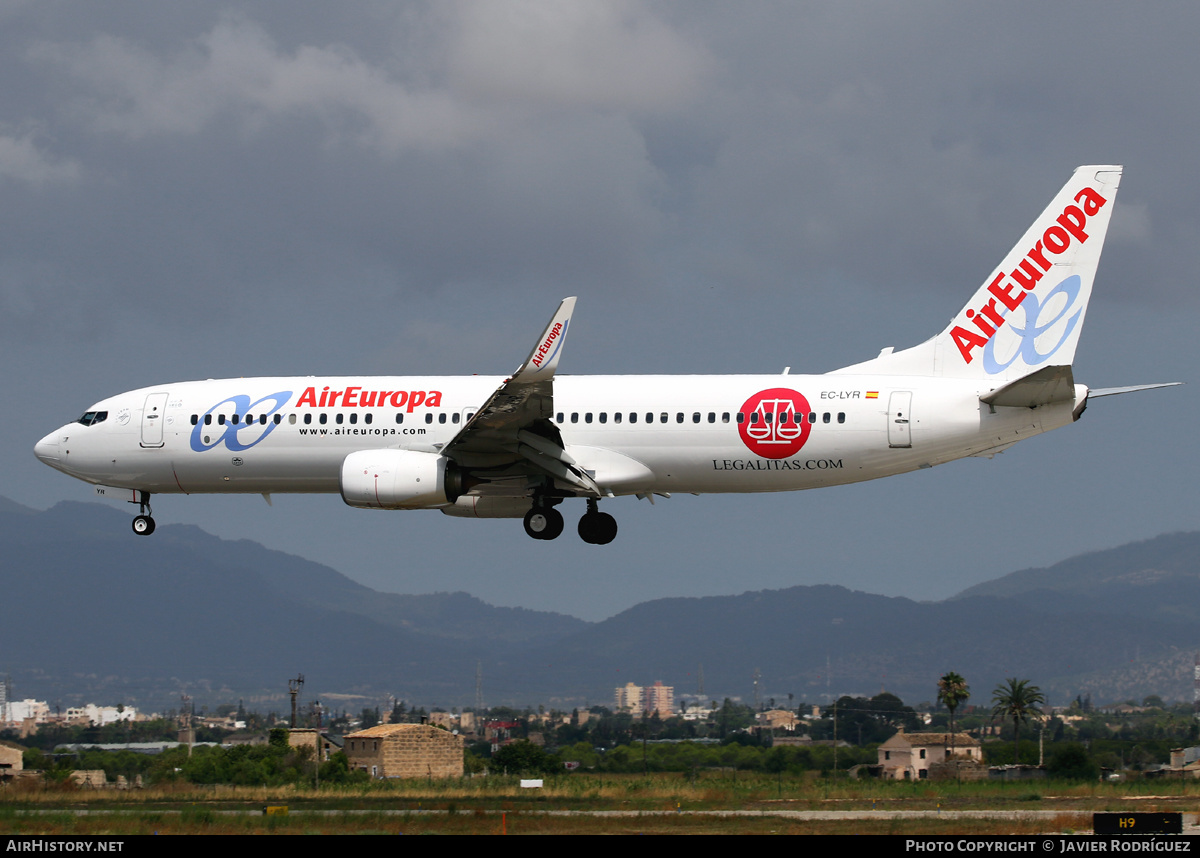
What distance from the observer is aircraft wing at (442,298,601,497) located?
34062 mm

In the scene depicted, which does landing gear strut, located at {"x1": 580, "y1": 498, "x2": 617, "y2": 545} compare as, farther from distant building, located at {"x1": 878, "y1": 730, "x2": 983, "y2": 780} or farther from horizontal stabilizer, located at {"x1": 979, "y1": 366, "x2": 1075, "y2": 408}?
distant building, located at {"x1": 878, "y1": 730, "x2": 983, "y2": 780}

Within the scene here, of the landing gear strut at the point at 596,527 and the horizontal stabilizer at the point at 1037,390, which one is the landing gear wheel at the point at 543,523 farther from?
the horizontal stabilizer at the point at 1037,390

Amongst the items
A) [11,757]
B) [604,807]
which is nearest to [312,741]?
[11,757]

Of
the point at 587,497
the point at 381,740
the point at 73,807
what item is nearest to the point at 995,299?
the point at 587,497

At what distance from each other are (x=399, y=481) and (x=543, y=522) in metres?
4.28

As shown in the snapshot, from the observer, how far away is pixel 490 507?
40.0 metres

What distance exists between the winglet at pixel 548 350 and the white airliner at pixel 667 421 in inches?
1.8

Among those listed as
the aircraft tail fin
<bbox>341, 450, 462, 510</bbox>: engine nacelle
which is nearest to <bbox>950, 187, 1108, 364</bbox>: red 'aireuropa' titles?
the aircraft tail fin

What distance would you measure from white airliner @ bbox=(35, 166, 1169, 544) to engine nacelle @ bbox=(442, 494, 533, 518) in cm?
5

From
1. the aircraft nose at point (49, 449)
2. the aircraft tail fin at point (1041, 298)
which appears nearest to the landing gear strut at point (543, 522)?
the aircraft tail fin at point (1041, 298)

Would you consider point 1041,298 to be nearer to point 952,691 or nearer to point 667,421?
point 667,421

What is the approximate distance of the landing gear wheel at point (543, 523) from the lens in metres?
39.0

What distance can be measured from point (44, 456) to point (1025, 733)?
81.1 meters
